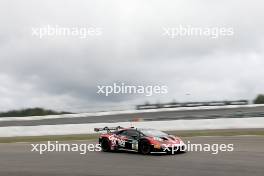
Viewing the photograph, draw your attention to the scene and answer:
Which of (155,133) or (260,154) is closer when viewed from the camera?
(260,154)

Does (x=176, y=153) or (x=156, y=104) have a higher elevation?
(x=156, y=104)

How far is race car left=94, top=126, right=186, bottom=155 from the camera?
14.2 m

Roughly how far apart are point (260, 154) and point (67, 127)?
15.2 meters

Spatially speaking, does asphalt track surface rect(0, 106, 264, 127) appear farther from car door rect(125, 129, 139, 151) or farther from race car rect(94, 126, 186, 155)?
car door rect(125, 129, 139, 151)

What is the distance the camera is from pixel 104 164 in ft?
41.5

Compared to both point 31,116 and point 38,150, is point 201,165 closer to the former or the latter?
point 38,150

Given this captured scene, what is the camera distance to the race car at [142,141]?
14.2m

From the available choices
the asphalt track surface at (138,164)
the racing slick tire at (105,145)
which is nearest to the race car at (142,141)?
the racing slick tire at (105,145)

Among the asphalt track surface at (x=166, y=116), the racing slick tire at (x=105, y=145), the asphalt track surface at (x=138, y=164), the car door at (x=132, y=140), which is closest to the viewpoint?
the asphalt track surface at (x=138, y=164)

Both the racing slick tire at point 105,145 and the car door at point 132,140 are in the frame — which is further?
the racing slick tire at point 105,145

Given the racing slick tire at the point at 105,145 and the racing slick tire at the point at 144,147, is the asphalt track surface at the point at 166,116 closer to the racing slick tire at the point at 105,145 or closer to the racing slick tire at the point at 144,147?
the racing slick tire at the point at 105,145

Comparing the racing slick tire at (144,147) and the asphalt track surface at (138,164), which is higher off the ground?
the racing slick tire at (144,147)

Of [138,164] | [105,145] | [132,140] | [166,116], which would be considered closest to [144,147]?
[132,140]

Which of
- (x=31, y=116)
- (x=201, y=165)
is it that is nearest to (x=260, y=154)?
(x=201, y=165)
